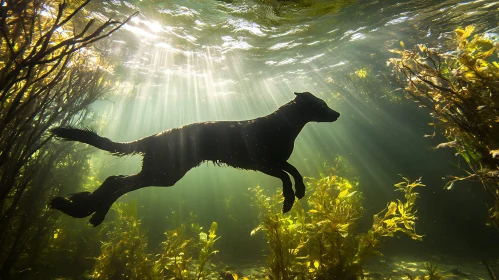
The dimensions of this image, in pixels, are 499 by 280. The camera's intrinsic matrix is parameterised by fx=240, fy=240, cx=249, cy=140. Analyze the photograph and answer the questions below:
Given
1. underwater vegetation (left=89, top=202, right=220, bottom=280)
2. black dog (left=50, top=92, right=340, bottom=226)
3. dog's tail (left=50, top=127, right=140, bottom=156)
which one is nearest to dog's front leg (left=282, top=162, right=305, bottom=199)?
black dog (left=50, top=92, right=340, bottom=226)

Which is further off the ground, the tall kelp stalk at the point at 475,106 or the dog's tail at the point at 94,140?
the tall kelp stalk at the point at 475,106

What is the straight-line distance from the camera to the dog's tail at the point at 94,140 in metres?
3.60

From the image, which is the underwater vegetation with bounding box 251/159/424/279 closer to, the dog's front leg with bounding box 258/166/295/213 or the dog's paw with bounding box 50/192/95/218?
the dog's front leg with bounding box 258/166/295/213

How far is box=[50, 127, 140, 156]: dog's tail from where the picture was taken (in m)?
3.60

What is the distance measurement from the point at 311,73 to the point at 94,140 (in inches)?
851

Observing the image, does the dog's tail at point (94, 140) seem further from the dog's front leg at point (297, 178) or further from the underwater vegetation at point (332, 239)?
the underwater vegetation at point (332, 239)

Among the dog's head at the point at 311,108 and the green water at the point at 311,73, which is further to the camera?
the green water at the point at 311,73

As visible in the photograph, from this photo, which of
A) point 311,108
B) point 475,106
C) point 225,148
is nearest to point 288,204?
point 225,148

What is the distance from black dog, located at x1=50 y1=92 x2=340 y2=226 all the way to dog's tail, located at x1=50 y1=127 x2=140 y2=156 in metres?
0.02

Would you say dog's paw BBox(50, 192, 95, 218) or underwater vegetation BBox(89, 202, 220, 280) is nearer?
dog's paw BBox(50, 192, 95, 218)

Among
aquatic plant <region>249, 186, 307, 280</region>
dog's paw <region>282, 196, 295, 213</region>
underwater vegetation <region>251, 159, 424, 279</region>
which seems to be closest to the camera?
dog's paw <region>282, 196, 295, 213</region>

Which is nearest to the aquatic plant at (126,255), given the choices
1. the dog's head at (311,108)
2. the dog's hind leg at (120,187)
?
the dog's hind leg at (120,187)

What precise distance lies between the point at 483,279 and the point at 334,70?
17700 millimetres

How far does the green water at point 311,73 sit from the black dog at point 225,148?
2.29ft
